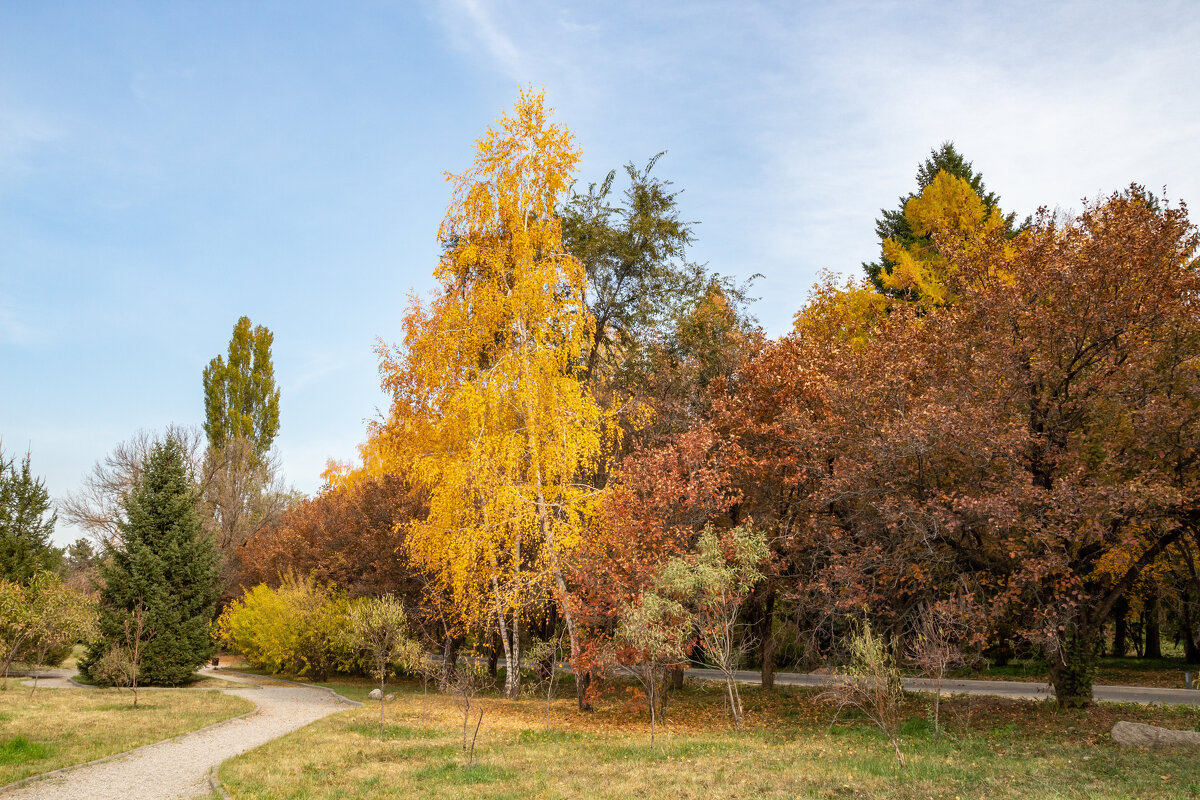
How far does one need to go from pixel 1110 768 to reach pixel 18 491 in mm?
35208

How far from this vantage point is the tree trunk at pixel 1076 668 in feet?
44.2

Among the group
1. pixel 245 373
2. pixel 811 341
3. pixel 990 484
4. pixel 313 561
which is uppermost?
pixel 245 373

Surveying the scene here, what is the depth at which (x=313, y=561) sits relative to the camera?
29953mm

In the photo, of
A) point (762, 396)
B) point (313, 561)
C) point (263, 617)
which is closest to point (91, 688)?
point (263, 617)

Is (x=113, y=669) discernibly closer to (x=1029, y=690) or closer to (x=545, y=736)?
(x=545, y=736)

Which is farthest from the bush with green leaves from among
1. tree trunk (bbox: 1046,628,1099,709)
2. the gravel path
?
tree trunk (bbox: 1046,628,1099,709)

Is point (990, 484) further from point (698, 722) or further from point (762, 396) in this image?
point (698, 722)

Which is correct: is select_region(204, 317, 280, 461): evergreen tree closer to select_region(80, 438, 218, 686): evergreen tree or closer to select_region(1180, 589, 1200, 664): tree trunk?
select_region(80, 438, 218, 686): evergreen tree

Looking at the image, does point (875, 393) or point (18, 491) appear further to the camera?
point (18, 491)

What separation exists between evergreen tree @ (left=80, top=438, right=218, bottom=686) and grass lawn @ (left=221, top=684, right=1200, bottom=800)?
9.74m

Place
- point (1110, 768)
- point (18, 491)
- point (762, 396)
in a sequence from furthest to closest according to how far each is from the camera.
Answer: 1. point (18, 491)
2. point (762, 396)
3. point (1110, 768)

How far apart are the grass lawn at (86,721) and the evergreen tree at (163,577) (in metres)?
2.08

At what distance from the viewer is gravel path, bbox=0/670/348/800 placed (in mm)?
9016

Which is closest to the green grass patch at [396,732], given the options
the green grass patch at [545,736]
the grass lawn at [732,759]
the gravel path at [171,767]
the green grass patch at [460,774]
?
the grass lawn at [732,759]
